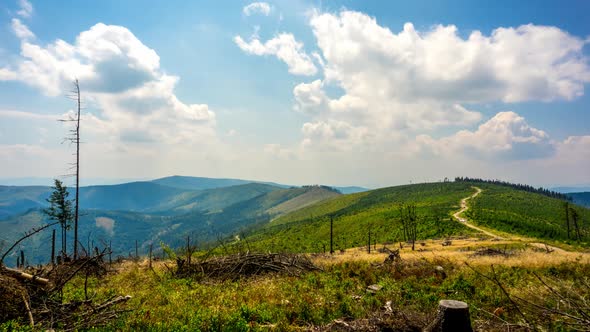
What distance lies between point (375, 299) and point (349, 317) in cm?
243

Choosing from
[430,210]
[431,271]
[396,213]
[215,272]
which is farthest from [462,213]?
[215,272]

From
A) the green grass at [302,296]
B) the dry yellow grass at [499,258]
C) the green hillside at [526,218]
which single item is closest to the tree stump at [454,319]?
the green grass at [302,296]

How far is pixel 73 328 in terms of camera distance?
28.7ft

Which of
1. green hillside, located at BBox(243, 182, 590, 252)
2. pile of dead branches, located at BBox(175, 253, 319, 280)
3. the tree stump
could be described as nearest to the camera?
the tree stump

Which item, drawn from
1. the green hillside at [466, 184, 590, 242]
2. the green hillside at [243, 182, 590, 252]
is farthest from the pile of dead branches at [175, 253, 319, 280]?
the green hillside at [466, 184, 590, 242]

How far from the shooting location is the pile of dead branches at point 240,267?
1905 centimetres

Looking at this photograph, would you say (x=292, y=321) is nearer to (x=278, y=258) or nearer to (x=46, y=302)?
(x=46, y=302)

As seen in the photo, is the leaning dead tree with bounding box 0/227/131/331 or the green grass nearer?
the leaning dead tree with bounding box 0/227/131/331

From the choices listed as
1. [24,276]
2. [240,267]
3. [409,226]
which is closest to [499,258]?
[240,267]

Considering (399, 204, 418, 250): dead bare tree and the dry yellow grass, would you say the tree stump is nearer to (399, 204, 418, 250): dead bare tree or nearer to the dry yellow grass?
the dry yellow grass

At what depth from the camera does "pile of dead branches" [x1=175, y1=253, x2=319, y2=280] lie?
1905 centimetres

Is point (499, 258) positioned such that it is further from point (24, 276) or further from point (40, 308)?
point (24, 276)

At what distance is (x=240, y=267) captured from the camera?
64.0ft

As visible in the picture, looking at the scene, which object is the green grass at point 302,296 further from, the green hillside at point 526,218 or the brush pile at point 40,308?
the green hillside at point 526,218
